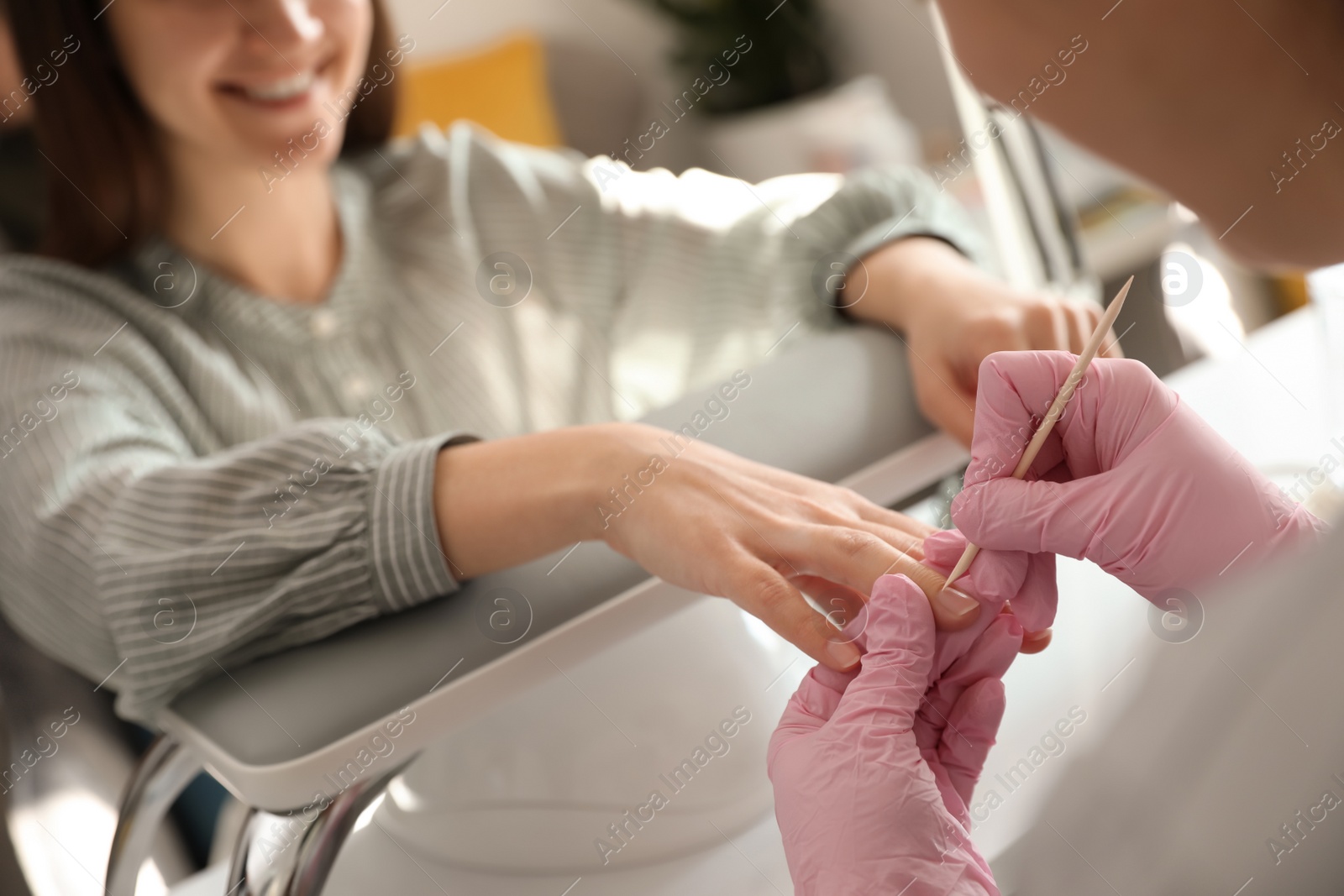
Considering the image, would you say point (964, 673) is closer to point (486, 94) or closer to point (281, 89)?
point (281, 89)

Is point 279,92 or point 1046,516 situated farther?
point 279,92

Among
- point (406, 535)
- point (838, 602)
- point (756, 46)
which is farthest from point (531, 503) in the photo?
point (756, 46)

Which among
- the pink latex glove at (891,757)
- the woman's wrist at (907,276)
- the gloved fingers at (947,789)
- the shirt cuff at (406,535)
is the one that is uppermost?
the shirt cuff at (406,535)

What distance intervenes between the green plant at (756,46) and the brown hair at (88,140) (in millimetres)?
1500

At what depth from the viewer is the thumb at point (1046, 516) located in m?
0.33

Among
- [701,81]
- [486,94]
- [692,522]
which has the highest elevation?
[486,94]

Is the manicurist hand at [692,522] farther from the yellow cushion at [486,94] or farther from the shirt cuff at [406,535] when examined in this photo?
the yellow cushion at [486,94]

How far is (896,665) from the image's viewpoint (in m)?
0.35

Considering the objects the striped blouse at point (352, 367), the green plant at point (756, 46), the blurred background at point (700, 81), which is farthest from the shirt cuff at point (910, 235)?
the green plant at point (756, 46)

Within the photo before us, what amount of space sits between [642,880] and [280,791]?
0.56ft

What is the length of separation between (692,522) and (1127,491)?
19 centimetres

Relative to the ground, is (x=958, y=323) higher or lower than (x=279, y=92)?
lower

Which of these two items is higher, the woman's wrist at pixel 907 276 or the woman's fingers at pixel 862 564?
the woman's wrist at pixel 907 276

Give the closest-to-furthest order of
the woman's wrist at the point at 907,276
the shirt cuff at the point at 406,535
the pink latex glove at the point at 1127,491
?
the pink latex glove at the point at 1127,491 → the shirt cuff at the point at 406,535 → the woman's wrist at the point at 907,276
